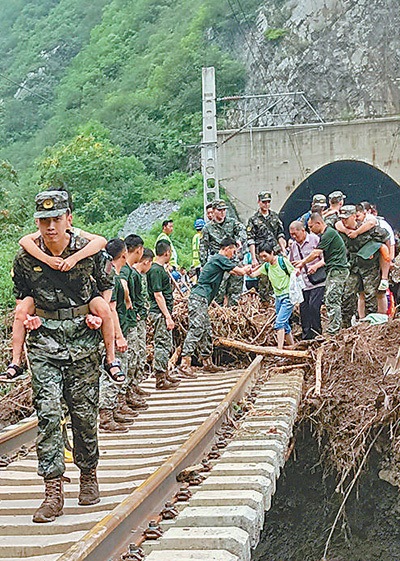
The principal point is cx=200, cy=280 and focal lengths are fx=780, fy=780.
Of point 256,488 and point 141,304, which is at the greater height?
point 141,304

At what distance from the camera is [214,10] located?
41.9 meters

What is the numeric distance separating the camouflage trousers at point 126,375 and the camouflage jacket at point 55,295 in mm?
→ 2496

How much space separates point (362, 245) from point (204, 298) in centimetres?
223

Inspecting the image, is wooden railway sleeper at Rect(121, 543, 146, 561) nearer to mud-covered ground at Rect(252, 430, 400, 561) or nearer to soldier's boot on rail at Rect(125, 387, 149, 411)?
soldier's boot on rail at Rect(125, 387, 149, 411)

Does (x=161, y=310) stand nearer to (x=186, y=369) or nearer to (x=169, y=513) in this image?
(x=186, y=369)

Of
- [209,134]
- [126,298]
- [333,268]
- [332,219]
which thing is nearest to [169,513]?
[126,298]

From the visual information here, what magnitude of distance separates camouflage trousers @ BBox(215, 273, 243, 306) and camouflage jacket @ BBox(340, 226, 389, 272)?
2081mm

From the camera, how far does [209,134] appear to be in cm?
1967

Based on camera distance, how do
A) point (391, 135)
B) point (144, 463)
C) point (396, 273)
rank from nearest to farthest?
point (144, 463) → point (396, 273) → point (391, 135)

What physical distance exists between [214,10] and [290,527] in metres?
35.9

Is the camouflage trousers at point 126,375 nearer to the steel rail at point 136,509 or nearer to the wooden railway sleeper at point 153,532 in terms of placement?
the steel rail at point 136,509

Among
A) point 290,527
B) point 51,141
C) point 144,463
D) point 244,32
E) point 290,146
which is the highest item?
point 244,32

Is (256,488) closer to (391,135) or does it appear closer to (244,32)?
(391,135)

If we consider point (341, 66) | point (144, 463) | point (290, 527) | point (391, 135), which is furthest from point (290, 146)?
point (144, 463)
